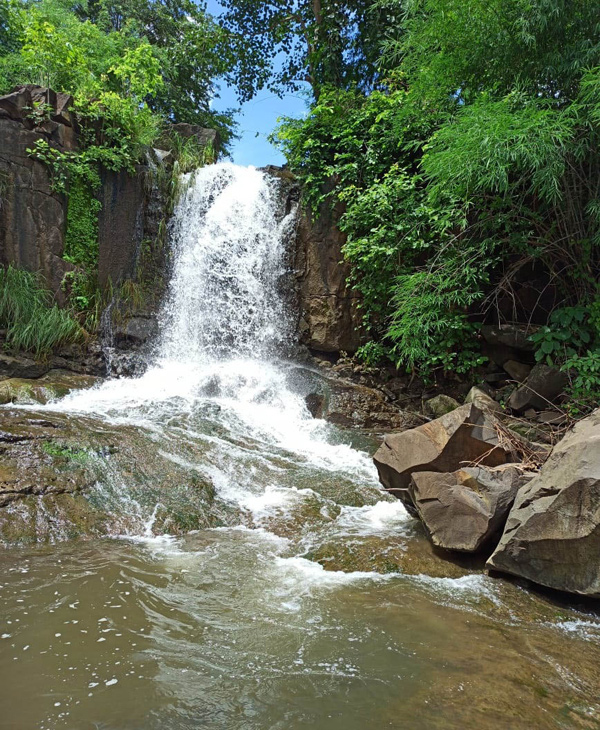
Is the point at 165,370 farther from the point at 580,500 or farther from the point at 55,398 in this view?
the point at 580,500

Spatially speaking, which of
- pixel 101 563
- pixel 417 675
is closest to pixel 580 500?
pixel 417 675

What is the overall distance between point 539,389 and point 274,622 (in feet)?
17.1

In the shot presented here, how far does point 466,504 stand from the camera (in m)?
3.63

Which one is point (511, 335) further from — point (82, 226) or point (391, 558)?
point (82, 226)

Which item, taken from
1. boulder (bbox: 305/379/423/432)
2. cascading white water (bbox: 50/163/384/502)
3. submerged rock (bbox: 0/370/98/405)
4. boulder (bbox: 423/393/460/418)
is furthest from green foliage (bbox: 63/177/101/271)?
boulder (bbox: 423/393/460/418)

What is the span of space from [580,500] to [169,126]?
10.9 m

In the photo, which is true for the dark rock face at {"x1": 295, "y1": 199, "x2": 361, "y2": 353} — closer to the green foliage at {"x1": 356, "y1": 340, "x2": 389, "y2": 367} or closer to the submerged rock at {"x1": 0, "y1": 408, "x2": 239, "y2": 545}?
the green foliage at {"x1": 356, "y1": 340, "x2": 389, "y2": 367}

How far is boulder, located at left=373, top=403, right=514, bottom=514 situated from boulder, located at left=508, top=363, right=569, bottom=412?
7.80 ft

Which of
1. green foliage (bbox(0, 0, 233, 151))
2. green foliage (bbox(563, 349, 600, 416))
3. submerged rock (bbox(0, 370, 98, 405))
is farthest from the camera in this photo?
green foliage (bbox(0, 0, 233, 151))

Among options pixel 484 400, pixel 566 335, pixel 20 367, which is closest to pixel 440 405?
pixel 484 400

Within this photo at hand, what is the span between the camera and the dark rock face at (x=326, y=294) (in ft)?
29.5

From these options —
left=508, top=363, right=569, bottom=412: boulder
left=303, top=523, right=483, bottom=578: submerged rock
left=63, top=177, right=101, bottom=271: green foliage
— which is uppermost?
left=63, top=177, right=101, bottom=271: green foliage

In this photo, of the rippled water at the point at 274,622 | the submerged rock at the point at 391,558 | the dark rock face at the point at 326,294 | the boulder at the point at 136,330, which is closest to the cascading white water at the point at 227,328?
the boulder at the point at 136,330

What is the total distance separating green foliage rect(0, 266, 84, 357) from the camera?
24.4ft
